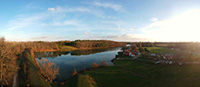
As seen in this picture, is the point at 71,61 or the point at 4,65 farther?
the point at 71,61

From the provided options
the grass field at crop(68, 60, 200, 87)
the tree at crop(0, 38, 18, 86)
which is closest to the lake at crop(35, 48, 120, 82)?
the grass field at crop(68, 60, 200, 87)

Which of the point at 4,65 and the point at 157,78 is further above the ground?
the point at 4,65

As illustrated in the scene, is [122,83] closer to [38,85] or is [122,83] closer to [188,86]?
[188,86]

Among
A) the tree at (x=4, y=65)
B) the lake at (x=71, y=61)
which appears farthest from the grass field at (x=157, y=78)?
the tree at (x=4, y=65)

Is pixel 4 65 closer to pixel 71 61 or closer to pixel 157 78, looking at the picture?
pixel 157 78

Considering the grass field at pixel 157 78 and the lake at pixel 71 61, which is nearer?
the grass field at pixel 157 78

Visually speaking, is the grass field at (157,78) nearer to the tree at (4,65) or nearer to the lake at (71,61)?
the lake at (71,61)

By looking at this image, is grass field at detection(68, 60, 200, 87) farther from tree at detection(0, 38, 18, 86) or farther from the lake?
tree at detection(0, 38, 18, 86)

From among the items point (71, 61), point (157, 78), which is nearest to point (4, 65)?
point (157, 78)

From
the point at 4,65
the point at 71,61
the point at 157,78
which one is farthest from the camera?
the point at 71,61

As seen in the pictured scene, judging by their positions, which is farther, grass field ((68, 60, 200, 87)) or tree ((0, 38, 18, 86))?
grass field ((68, 60, 200, 87))

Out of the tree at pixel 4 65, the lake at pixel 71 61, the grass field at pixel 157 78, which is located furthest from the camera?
the lake at pixel 71 61
